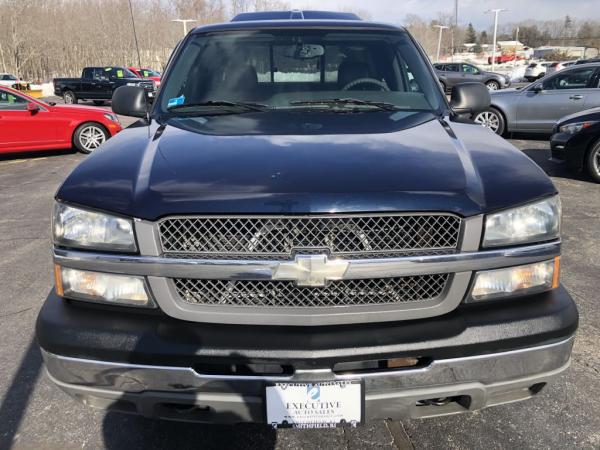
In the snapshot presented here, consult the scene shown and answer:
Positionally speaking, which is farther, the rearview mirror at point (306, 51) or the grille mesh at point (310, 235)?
the rearview mirror at point (306, 51)

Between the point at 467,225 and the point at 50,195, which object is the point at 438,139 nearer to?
the point at 467,225

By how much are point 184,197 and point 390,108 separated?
1628mm

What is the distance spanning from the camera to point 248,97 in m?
3.16

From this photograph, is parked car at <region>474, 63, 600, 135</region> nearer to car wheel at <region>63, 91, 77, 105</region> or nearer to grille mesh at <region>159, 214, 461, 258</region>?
grille mesh at <region>159, 214, 461, 258</region>

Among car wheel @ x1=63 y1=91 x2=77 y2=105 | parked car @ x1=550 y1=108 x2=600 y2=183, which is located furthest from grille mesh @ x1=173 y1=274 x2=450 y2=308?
car wheel @ x1=63 y1=91 x2=77 y2=105

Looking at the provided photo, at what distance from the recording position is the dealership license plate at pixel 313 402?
1.87 meters

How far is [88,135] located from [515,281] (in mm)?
10658

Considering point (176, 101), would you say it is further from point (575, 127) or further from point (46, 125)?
point (46, 125)

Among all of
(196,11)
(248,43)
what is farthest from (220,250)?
(196,11)

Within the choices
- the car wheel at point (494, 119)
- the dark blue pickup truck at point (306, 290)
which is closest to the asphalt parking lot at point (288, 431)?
the dark blue pickup truck at point (306, 290)

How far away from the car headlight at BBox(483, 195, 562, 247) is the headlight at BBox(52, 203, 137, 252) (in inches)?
52.5

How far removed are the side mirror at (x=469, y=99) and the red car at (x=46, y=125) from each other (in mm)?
9108

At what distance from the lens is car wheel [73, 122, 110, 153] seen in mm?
10906

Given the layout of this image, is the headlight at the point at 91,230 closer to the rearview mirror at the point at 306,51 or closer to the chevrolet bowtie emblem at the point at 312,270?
the chevrolet bowtie emblem at the point at 312,270
